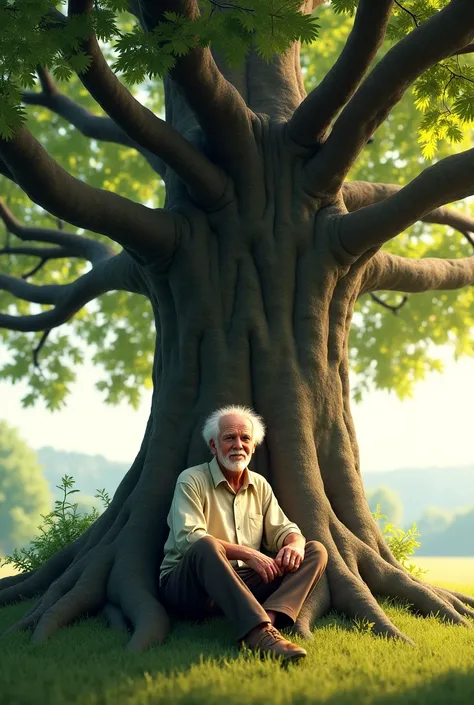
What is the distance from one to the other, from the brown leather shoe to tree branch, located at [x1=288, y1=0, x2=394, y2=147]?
4324mm

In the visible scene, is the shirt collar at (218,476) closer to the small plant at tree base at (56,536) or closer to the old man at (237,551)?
the old man at (237,551)

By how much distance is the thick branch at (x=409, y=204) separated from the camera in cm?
723

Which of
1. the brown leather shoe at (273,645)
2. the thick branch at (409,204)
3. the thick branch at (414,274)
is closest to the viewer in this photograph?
the brown leather shoe at (273,645)

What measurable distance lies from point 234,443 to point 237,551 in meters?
0.82

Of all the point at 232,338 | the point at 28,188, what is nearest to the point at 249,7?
the point at 28,188

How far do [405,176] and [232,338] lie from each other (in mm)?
10885

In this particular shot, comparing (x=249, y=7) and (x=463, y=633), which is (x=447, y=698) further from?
(x=249, y=7)

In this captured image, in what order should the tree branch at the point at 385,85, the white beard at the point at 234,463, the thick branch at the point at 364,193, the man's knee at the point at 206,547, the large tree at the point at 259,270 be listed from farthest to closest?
the thick branch at the point at 364,193 < the large tree at the point at 259,270 < the tree branch at the point at 385,85 < the white beard at the point at 234,463 < the man's knee at the point at 206,547

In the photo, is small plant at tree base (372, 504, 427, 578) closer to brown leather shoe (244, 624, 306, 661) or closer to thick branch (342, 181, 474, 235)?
thick branch (342, 181, 474, 235)

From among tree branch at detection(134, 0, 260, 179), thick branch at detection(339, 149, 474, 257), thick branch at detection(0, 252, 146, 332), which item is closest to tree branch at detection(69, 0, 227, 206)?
Result: tree branch at detection(134, 0, 260, 179)

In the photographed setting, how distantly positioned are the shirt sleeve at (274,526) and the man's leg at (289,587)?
0.27m

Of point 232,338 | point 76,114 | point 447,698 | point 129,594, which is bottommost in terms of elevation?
point 447,698

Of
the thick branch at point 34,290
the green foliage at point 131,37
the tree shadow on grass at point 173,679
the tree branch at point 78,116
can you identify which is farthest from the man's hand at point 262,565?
the tree branch at point 78,116

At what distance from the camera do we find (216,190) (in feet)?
25.5
